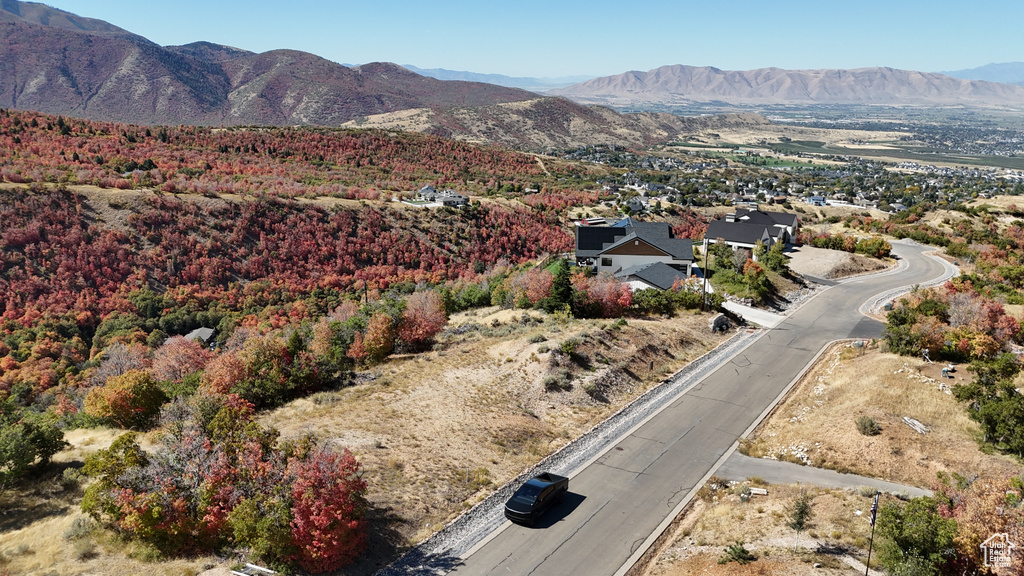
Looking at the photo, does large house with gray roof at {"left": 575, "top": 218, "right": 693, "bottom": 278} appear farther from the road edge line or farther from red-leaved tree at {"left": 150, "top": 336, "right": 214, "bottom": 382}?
red-leaved tree at {"left": 150, "top": 336, "right": 214, "bottom": 382}

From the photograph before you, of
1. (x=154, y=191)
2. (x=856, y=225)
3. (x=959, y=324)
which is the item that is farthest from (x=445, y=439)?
(x=856, y=225)

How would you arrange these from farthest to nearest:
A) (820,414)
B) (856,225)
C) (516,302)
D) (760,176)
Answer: (760,176), (856,225), (516,302), (820,414)

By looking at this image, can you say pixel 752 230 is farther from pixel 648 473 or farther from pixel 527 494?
pixel 527 494

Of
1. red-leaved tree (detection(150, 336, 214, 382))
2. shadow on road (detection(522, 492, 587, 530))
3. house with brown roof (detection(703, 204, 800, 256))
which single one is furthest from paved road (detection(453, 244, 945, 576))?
house with brown roof (detection(703, 204, 800, 256))

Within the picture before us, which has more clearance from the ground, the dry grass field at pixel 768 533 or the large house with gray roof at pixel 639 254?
the large house with gray roof at pixel 639 254

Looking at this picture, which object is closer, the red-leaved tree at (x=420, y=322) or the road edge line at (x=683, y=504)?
the road edge line at (x=683, y=504)

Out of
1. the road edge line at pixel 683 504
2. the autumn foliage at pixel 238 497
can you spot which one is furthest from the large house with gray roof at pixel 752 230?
the autumn foliage at pixel 238 497

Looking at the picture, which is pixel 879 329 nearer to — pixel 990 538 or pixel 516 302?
pixel 516 302

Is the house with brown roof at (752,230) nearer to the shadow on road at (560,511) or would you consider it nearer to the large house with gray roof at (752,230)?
the large house with gray roof at (752,230)
